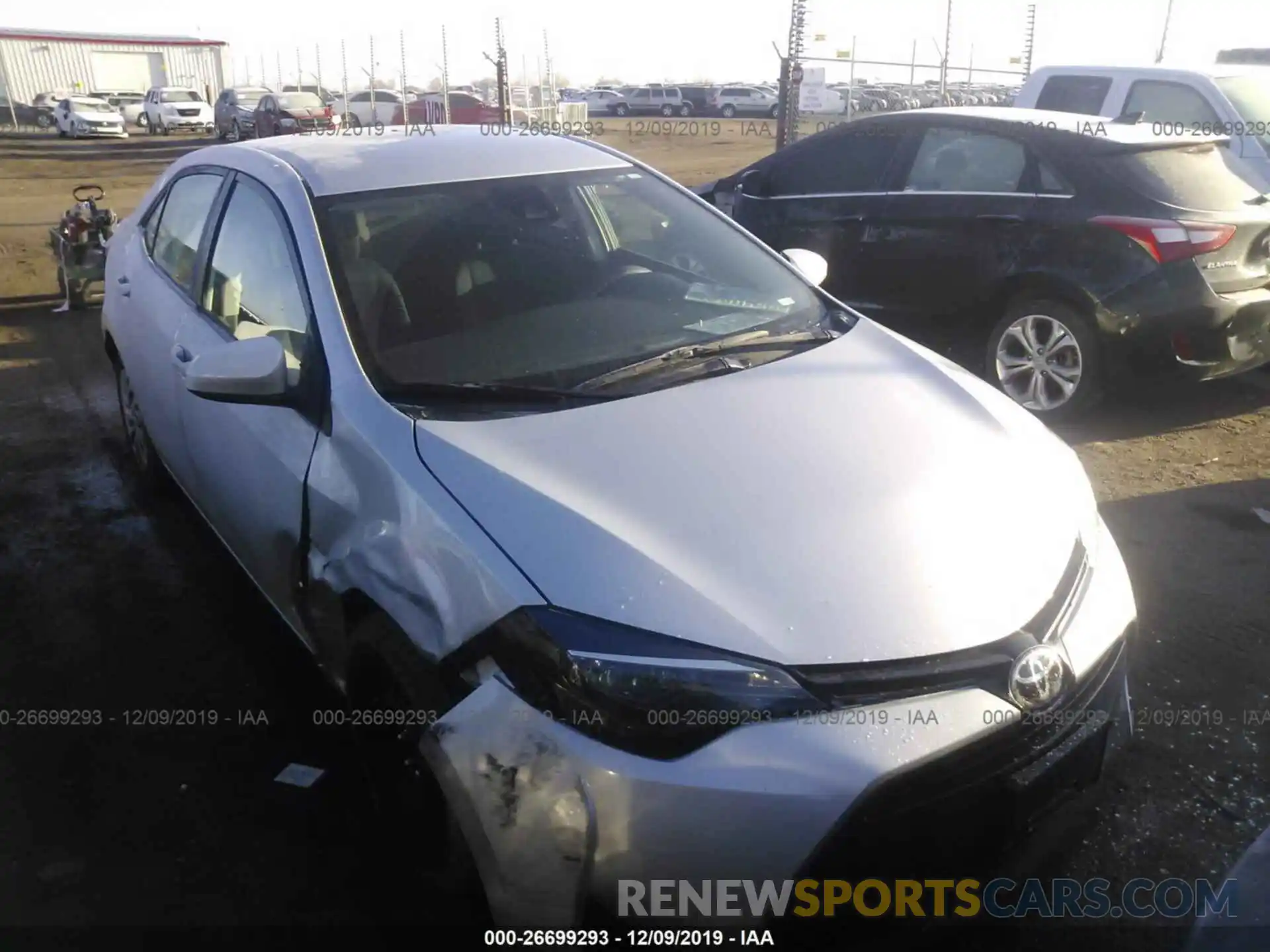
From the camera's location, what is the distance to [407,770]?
243 centimetres

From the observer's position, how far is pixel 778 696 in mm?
1962

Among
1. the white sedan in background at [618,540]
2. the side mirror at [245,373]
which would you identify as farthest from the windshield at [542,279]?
the side mirror at [245,373]

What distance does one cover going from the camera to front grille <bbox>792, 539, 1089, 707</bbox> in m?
1.98

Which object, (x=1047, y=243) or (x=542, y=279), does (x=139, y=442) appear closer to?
(x=542, y=279)

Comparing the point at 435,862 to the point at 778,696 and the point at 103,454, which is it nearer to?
the point at 778,696

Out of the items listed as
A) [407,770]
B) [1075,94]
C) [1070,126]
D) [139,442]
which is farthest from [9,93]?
[407,770]

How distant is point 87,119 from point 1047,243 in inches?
1381

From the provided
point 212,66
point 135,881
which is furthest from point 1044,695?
point 212,66

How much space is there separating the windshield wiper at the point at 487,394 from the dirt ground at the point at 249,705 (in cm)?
104

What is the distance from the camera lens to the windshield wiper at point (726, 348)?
2852 mm

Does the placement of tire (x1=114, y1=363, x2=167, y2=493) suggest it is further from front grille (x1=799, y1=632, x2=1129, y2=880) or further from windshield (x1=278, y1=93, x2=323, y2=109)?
windshield (x1=278, y1=93, x2=323, y2=109)

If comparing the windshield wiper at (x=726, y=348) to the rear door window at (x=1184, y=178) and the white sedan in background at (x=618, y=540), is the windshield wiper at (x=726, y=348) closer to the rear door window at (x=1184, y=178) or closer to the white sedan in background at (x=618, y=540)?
the white sedan in background at (x=618, y=540)

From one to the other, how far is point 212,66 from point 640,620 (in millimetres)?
53295

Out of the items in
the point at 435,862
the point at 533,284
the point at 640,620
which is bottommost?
the point at 435,862
